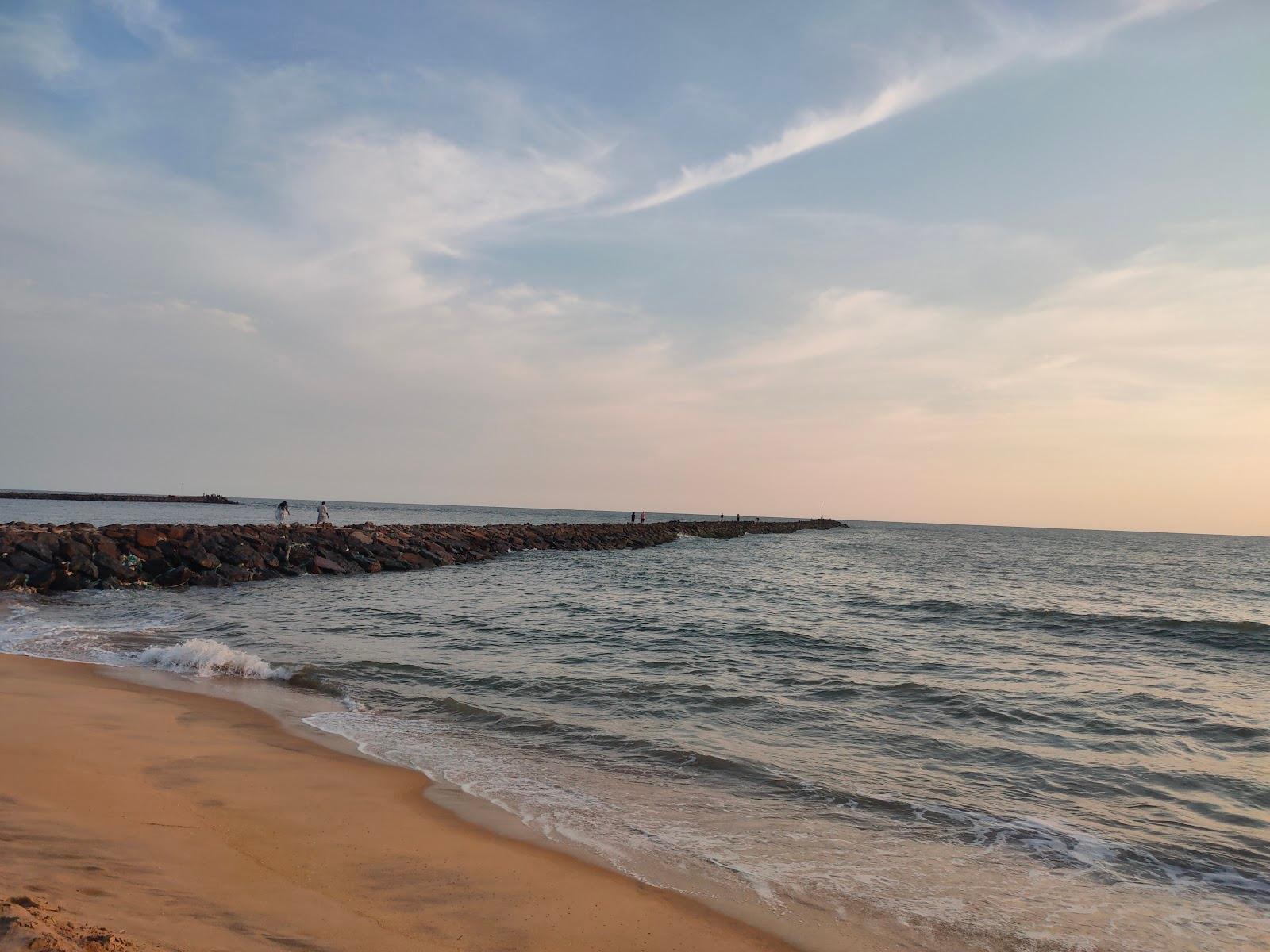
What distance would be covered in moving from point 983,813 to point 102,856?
6.04m

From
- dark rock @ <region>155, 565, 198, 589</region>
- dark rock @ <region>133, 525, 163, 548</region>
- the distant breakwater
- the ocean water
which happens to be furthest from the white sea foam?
dark rock @ <region>133, 525, 163, 548</region>

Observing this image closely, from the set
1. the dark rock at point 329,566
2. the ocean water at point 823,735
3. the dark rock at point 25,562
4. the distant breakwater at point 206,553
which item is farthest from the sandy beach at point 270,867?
the dark rock at point 329,566

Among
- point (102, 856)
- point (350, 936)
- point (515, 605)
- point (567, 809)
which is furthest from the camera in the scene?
point (515, 605)

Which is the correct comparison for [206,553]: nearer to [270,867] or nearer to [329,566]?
[329,566]

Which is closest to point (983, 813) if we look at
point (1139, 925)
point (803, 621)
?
point (1139, 925)

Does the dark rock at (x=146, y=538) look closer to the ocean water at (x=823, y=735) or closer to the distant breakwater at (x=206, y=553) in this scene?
the distant breakwater at (x=206, y=553)

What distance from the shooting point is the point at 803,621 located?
16875mm

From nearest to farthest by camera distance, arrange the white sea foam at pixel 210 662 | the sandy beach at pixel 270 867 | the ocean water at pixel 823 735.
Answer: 1. the sandy beach at pixel 270 867
2. the ocean water at pixel 823 735
3. the white sea foam at pixel 210 662

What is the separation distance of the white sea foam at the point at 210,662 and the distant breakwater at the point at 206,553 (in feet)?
34.9

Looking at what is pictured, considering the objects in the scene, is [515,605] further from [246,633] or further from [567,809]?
[567,809]

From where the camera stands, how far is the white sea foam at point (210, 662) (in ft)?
33.6

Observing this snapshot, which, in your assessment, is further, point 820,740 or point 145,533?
point 145,533

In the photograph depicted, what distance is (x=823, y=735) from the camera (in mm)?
8188

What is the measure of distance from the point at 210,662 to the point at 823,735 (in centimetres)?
825
